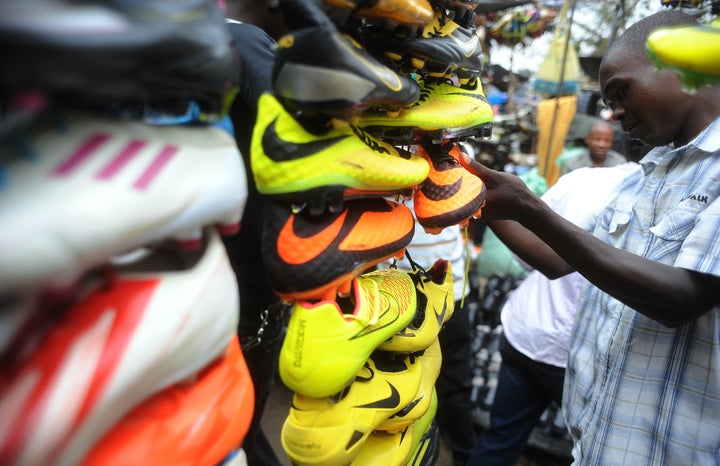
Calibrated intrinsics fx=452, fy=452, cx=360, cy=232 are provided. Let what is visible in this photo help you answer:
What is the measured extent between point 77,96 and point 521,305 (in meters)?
1.55

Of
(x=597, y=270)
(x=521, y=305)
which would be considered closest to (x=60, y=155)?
(x=597, y=270)

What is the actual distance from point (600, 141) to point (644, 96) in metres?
1.91

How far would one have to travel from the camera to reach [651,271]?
881 millimetres

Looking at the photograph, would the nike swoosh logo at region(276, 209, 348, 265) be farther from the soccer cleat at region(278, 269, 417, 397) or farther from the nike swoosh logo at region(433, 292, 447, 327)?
the nike swoosh logo at region(433, 292, 447, 327)

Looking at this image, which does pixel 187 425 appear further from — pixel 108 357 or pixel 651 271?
pixel 651 271

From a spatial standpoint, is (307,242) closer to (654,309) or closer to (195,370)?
(195,370)

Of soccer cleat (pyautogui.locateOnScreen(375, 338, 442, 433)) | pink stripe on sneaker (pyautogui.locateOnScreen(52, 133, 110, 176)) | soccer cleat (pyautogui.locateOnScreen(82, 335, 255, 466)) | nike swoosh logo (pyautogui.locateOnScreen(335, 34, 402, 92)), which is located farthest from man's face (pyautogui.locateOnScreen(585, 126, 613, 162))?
pink stripe on sneaker (pyautogui.locateOnScreen(52, 133, 110, 176))

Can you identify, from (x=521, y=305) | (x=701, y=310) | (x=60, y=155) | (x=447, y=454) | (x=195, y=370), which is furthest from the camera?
(x=447, y=454)

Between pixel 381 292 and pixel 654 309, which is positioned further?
pixel 654 309

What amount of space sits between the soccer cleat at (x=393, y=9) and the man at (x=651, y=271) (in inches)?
14.0

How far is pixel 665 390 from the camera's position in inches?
38.6

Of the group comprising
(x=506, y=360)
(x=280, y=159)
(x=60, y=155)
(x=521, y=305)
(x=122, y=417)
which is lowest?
(x=506, y=360)

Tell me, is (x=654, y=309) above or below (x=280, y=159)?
below

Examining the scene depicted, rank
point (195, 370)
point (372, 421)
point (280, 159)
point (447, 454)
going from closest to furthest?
point (195, 370) → point (280, 159) → point (372, 421) → point (447, 454)
